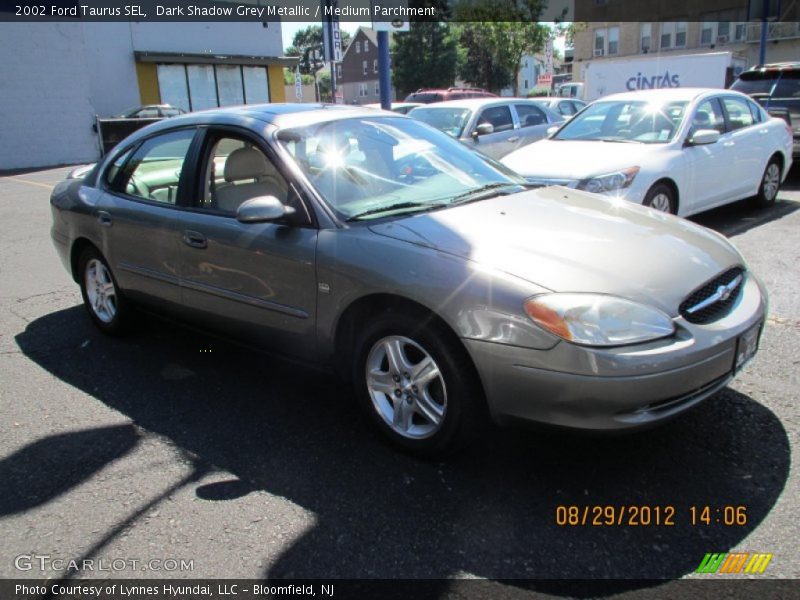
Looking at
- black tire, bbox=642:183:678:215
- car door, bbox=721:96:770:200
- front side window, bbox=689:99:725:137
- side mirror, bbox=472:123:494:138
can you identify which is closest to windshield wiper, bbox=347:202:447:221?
black tire, bbox=642:183:678:215

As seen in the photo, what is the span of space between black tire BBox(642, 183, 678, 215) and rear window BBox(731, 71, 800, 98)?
6456 millimetres

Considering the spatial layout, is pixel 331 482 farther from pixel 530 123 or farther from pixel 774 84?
pixel 774 84

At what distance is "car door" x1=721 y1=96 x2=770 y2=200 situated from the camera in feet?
25.4

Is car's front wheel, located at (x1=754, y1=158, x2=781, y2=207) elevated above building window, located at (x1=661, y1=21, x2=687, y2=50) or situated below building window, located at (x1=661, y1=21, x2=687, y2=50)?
below

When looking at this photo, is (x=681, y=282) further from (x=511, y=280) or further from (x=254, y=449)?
(x=254, y=449)

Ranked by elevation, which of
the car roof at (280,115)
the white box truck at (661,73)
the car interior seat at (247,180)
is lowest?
the car interior seat at (247,180)

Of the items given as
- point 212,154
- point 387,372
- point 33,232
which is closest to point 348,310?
point 387,372

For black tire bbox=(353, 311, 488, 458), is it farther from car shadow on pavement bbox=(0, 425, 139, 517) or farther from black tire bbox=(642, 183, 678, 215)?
black tire bbox=(642, 183, 678, 215)

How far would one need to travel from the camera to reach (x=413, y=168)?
3895mm

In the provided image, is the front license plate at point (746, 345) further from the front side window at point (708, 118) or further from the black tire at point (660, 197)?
the front side window at point (708, 118)

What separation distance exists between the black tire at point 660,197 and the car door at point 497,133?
3.58 metres

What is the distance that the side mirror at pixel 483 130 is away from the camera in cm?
953

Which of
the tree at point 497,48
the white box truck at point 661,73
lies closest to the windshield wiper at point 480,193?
the white box truck at point 661,73

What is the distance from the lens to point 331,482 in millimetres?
3012
